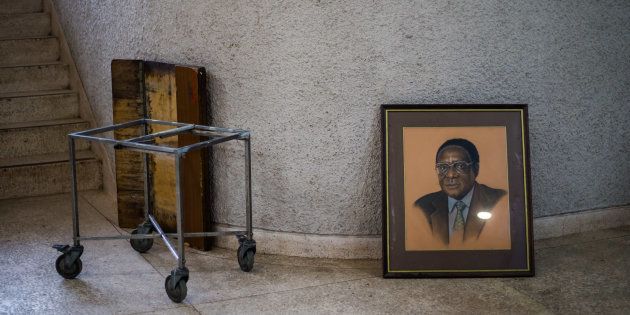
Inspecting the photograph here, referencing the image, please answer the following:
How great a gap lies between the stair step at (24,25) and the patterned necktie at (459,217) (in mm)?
3938

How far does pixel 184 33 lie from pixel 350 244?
1.48 meters

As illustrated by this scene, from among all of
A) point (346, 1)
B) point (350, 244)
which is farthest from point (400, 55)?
point (350, 244)

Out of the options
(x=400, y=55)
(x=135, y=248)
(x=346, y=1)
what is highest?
(x=346, y=1)

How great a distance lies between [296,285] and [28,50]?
11.4 ft

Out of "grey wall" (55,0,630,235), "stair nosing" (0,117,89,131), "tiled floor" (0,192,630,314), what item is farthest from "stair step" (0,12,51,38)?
"tiled floor" (0,192,630,314)

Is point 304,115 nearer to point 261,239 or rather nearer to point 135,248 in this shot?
point 261,239

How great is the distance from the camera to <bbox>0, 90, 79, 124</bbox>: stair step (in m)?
6.16

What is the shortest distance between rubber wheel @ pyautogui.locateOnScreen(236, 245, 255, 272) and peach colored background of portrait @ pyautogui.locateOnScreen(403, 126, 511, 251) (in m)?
0.79

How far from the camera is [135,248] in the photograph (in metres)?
4.77

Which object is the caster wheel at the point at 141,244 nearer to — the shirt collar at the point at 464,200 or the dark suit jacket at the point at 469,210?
the dark suit jacket at the point at 469,210

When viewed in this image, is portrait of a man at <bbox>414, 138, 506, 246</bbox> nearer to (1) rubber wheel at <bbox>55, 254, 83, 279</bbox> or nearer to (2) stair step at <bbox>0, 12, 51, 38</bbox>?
Result: (1) rubber wheel at <bbox>55, 254, 83, 279</bbox>

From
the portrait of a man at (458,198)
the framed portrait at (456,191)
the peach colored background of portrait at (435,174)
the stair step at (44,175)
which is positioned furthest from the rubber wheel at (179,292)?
the stair step at (44,175)

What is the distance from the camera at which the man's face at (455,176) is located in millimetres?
4328

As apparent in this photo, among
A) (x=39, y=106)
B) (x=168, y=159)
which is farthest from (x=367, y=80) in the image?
(x=39, y=106)
